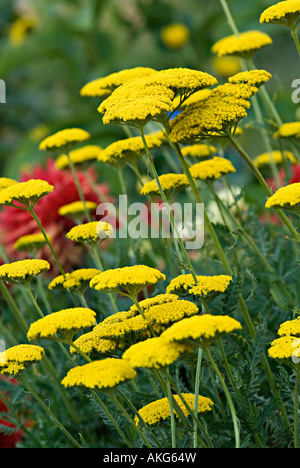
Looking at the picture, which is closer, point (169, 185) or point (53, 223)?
point (169, 185)

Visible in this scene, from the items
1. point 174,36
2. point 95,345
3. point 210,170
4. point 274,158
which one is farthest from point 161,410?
point 174,36

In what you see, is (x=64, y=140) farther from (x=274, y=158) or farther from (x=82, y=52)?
(x=82, y=52)

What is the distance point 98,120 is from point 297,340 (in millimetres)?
1943

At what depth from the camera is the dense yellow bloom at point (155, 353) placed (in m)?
0.45

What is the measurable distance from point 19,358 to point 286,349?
0.68 ft

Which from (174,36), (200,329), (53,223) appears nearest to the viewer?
(200,329)

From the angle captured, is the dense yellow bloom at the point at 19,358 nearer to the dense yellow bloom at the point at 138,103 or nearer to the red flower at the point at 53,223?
the dense yellow bloom at the point at 138,103

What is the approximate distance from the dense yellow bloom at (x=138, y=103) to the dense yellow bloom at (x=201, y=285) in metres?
0.14

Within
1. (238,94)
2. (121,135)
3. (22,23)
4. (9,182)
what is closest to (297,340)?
(238,94)

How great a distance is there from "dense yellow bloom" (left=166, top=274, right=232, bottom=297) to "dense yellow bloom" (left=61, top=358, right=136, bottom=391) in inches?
3.3

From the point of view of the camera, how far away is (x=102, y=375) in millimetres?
482

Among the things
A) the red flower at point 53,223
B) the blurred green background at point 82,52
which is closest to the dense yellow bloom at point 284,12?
the red flower at point 53,223

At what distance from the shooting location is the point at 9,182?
2.36ft

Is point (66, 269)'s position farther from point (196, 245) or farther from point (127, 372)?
point (127, 372)
